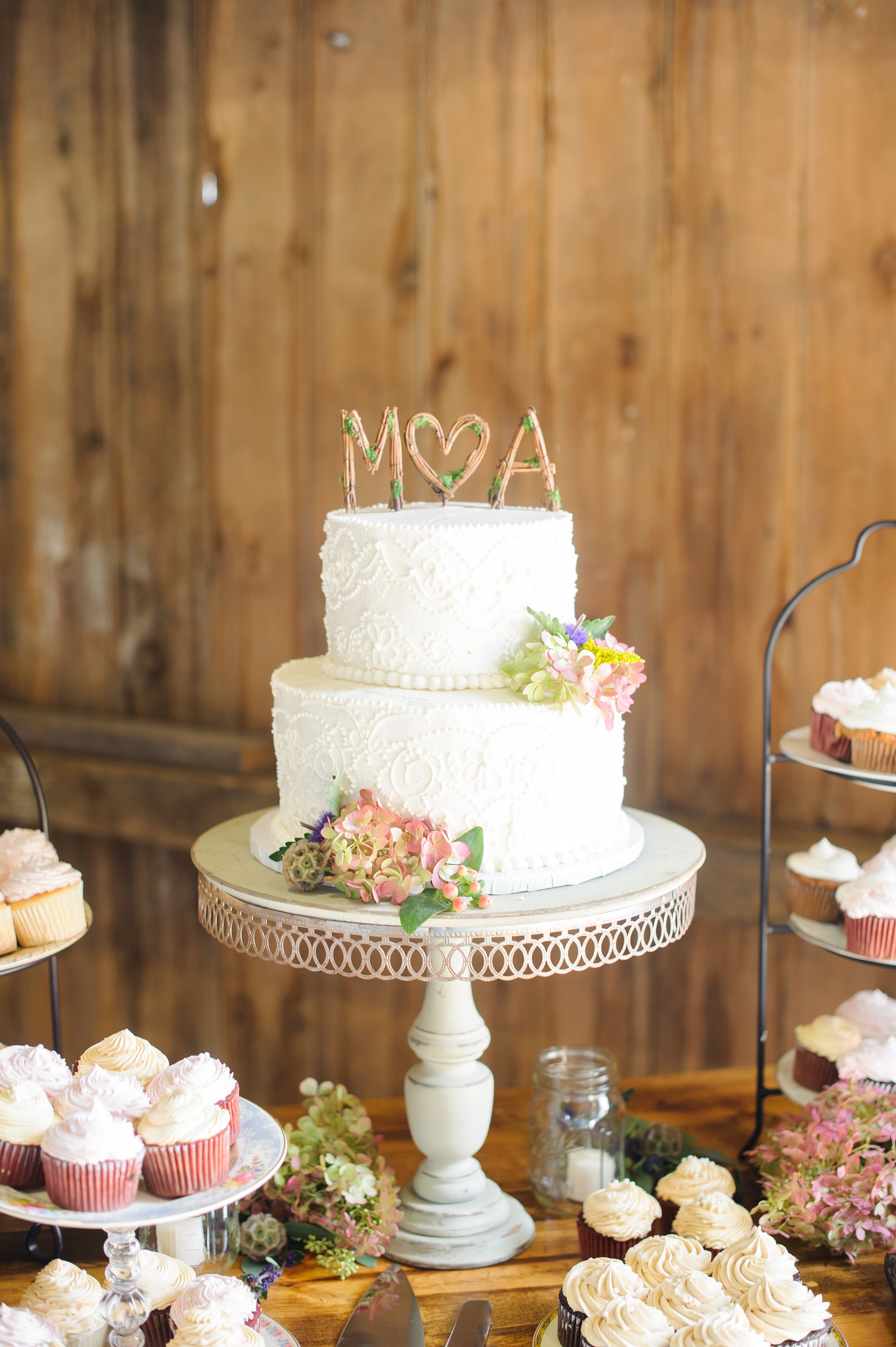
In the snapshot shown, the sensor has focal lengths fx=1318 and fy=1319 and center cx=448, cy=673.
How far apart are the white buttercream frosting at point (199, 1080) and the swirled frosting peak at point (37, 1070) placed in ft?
0.39

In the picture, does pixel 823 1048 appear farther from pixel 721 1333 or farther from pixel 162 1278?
pixel 162 1278

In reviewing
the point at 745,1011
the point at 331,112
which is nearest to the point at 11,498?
the point at 331,112

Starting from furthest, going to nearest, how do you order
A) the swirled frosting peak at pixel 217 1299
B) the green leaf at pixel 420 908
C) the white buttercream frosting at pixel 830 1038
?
the white buttercream frosting at pixel 830 1038, the green leaf at pixel 420 908, the swirled frosting peak at pixel 217 1299

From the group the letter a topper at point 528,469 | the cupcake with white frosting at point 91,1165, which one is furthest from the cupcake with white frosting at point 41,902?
the letter a topper at point 528,469

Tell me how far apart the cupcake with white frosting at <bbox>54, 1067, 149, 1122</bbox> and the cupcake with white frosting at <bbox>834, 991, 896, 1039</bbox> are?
1.38 m

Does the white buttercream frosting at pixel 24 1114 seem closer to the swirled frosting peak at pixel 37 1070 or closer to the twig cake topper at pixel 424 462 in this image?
the swirled frosting peak at pixel 37 1070

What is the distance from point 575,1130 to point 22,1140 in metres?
1.12

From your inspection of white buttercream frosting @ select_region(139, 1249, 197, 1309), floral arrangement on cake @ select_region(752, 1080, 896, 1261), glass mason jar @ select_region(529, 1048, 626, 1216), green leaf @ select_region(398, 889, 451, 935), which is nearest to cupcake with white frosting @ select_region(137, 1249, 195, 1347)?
white buttercream frosting @ select_region(139, 1249, 197, 1309)

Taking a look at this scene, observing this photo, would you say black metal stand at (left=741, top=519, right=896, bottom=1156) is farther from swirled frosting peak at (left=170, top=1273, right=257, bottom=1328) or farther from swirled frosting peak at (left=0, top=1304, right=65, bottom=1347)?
swirled frosting peak at (left=0, top=1304, right=65, bottom=1347)

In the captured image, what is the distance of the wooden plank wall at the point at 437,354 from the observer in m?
2.94

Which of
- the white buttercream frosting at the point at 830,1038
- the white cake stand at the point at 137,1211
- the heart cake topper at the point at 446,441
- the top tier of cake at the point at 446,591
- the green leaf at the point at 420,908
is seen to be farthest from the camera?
the white buttercream frosting at the point at 830,1038

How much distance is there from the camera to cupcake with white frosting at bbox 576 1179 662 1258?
1.97 m

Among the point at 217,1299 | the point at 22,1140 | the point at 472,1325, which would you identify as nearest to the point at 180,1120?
the point at 22,1140

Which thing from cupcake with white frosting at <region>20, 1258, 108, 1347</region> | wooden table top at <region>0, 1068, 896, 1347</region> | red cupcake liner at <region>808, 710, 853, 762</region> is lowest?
wooden table top at <region>0, 1068, 896, 1347</region>
